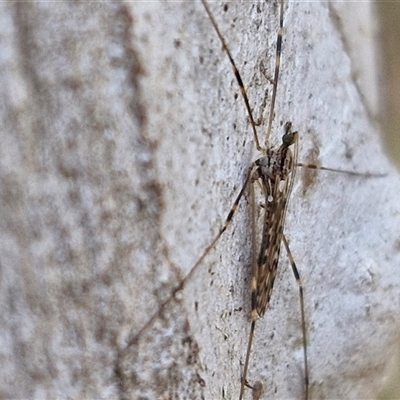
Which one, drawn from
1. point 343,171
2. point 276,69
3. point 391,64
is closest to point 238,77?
point 276,69

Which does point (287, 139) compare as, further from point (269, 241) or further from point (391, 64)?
point (391, 64)

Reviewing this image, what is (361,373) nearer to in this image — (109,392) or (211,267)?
(211,267)

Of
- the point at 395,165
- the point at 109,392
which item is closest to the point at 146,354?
the point at 109,392

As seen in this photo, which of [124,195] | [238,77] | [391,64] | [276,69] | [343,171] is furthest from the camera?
[391,64]

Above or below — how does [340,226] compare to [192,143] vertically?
above

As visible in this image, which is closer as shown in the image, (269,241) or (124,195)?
(124,195)

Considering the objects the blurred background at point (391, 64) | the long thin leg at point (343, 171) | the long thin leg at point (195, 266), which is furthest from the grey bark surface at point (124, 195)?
the blurred background at point (391, 64)

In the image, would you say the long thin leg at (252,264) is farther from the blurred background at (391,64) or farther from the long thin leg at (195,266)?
the blurred background at (391,64)

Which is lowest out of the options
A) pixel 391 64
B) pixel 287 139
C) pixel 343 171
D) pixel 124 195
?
pixel 124 195
